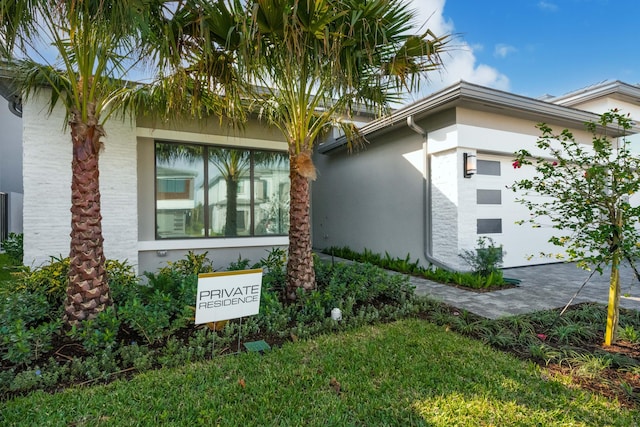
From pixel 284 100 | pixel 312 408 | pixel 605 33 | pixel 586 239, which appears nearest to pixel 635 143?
pixel 605 33

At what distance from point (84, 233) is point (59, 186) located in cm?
285

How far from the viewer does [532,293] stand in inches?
230

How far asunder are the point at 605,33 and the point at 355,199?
29.1 feet

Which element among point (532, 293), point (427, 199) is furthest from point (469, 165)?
point (532, 293)

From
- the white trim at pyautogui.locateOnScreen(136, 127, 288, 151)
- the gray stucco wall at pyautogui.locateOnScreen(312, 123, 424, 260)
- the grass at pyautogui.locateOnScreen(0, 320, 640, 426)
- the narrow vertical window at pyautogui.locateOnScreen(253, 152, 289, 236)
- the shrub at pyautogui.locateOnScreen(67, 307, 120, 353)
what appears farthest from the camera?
the gray stucco wall at pyautogui.locateOnScreen(312, 123, 424, 260)

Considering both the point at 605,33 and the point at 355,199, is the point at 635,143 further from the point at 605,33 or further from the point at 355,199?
the point at 355,199

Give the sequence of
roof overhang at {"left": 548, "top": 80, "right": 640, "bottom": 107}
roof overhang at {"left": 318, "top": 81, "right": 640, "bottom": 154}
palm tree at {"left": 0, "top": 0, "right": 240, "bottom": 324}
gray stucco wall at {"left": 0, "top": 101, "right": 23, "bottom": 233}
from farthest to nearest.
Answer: gray stucco wall at {"left": 0, "top": 101, "right": 23, "bottom": 233}, roof overhang at {"left": 548, "top": 80, "right": 640, "bottom": 107}, roof overhang at {"left": 318, "top": 81, "right": 640, "bottom": 154}, palm tree at {"left": 0, "top": 0, "right": 240, "bottom": 324}

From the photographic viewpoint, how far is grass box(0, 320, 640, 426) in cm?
239

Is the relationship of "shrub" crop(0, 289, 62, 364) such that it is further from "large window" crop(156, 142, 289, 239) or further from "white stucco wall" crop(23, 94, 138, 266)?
"large window" crop(156, 142, 289, 239)

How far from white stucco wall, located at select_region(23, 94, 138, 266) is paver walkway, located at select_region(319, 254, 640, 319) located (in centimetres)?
571

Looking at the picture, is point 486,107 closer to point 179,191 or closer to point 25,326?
point 179,191

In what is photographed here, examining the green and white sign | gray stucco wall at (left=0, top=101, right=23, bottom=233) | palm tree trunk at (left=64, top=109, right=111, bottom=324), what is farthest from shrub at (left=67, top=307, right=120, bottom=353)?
gray stucco wall at (left=0, top=101, right=23, bottom=233)

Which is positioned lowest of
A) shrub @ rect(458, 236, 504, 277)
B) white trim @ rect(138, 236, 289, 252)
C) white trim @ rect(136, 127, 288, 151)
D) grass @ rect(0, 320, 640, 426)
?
grass @ rect(0, 320, 640, 426)

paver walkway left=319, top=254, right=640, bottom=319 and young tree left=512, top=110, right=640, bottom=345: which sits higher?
young tree left=512, top=110, right=640, bottom=345
